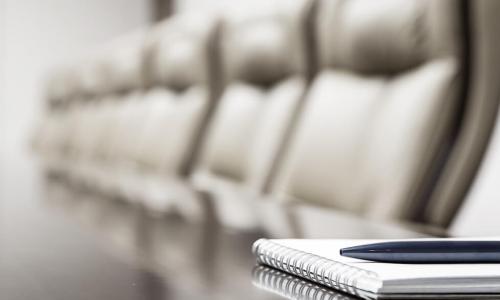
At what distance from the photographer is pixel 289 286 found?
36 centimetres

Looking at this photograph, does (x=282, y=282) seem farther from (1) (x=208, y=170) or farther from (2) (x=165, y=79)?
(2) (x=165, y=79)

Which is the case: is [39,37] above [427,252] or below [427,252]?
above

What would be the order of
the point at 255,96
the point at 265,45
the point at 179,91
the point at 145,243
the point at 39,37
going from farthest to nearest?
1. the point at 39,37
2. the point at 179,91
3. the point at 255,96
4. the point at 265,45
5. the point at 145,243

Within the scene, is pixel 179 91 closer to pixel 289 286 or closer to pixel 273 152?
pixel 273 152

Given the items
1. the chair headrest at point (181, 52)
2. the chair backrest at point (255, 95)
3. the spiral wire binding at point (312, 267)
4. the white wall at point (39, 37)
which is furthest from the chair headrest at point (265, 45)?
the white wall at point (39, 37)

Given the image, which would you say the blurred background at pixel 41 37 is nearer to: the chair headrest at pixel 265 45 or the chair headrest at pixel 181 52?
the chair headrest at pixel 181 52

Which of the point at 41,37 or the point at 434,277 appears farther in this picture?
the point at 41,37

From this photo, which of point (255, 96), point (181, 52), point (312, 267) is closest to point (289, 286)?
point (312, 267)

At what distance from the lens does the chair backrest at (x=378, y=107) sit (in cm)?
94

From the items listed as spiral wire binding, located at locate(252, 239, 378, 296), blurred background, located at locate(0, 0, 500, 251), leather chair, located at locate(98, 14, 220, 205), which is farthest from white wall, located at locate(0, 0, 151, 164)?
spiral wire binding, located at locate(252, 239, 378, 296)

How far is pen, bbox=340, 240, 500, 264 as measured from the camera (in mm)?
334

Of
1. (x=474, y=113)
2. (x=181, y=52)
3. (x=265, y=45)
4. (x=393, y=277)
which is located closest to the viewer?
(x=393, y=277)

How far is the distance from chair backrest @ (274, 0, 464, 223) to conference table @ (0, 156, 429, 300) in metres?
0.19

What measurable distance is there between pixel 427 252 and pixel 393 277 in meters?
0.04
